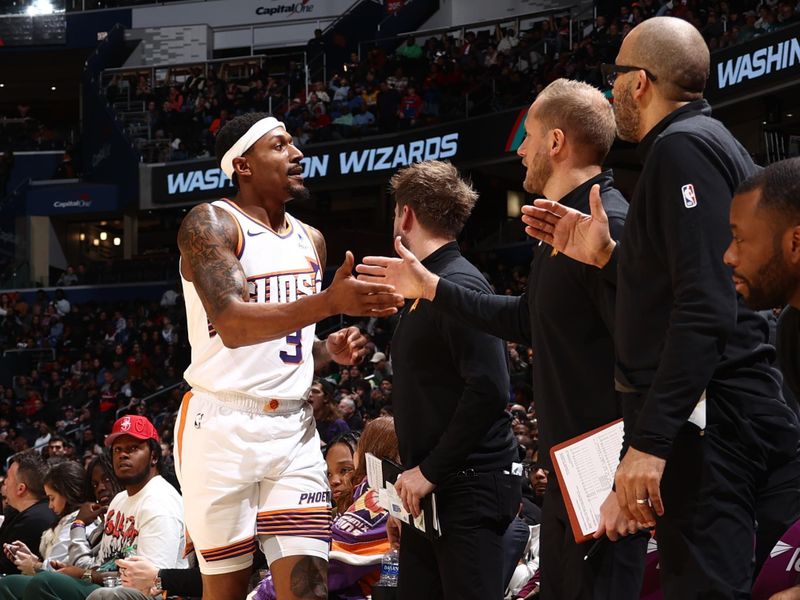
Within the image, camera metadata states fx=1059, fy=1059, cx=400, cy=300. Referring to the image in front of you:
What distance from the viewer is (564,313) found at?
3043mm

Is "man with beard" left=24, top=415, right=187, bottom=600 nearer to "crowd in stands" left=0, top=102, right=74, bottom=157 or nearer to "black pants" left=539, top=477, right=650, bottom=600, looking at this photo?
"black pants" left=539, top=477, right=650, bottom=600

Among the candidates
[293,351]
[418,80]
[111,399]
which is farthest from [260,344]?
[418,80]

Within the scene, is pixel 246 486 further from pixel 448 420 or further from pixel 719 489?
pixel 719 489

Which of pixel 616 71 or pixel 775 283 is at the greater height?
pixel 616 71

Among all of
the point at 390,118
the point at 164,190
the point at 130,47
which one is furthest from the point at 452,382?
the point at 130,47

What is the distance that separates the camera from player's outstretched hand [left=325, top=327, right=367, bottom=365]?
12.8 ft

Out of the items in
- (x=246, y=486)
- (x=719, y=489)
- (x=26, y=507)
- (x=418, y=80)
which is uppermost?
(x=418, y=80)

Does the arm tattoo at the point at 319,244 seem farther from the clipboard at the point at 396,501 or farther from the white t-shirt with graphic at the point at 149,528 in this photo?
the white t-shirt with graphic at the point at 149,528

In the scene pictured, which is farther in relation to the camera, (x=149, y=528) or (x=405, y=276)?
(x=149, y=528)

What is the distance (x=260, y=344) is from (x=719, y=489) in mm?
1847

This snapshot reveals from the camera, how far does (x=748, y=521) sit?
7.88 feet

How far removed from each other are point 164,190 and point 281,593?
18359 mm

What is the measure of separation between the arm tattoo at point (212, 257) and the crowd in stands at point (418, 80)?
1171 centimetres

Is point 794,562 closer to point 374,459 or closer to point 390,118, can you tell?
point 374,459
